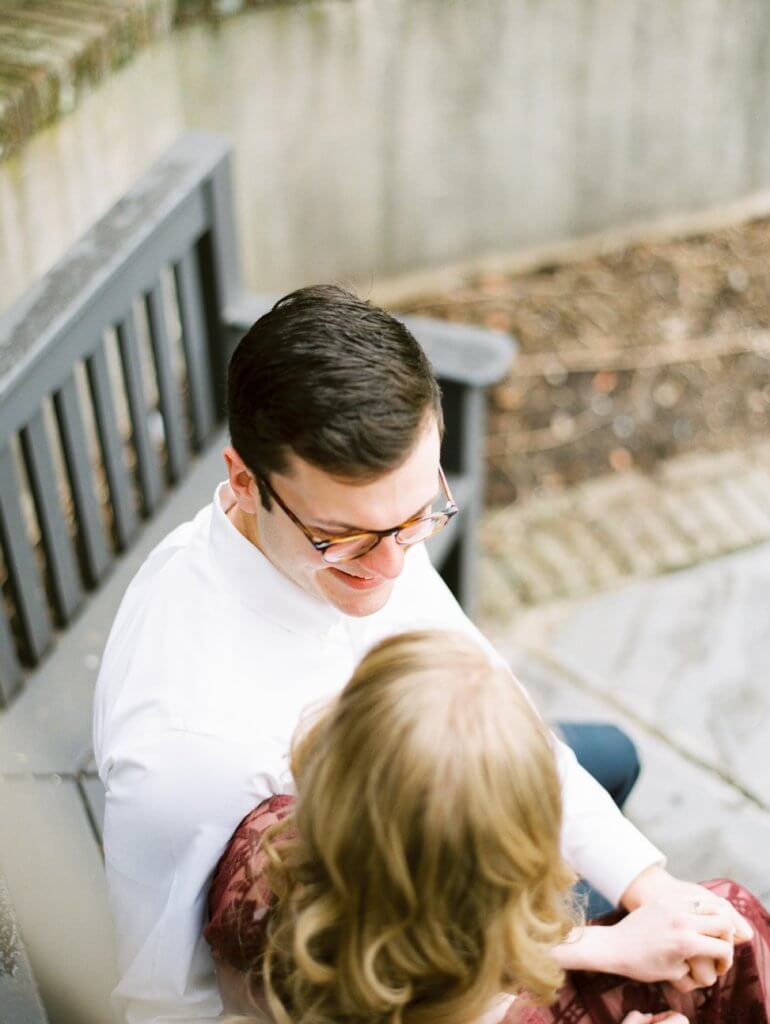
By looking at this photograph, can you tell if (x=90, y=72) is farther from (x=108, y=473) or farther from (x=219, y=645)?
(x=219, y=645)

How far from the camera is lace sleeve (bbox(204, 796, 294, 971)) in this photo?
1398 millimetres

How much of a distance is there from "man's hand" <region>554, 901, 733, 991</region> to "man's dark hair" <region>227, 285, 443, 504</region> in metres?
0.72

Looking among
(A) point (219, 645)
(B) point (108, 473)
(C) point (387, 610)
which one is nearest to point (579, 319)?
(B) point (108, 473)

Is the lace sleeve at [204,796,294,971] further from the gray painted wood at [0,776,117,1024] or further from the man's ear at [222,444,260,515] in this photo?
the man's ear at [222,444,260,515]

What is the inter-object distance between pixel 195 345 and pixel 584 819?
5.37ft

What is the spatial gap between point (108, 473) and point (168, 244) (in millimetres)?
540

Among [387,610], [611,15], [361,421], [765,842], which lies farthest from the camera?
[611,15]

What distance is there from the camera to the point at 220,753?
1.50m

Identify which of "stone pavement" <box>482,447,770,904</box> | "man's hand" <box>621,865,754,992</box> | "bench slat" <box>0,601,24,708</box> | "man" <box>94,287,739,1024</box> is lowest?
"stone pavement" <box>482,447,770,904</box>

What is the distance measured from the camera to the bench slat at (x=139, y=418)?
8.54 feet

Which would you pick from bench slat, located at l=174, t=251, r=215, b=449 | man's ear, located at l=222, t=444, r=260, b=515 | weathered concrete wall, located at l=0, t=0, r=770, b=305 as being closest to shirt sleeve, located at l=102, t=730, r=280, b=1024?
man's ear, located at l=222, t=444, r=260, b=515

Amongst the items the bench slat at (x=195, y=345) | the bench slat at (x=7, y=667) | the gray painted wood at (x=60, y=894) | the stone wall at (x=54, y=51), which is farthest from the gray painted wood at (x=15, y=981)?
the stone wall at (x=54, y=51)

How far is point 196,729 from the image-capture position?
1.51m

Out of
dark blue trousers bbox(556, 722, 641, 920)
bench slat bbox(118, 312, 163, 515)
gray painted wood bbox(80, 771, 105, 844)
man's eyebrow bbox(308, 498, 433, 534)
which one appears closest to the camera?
man's eyebrow bbox(308, 498, 433, 534)
